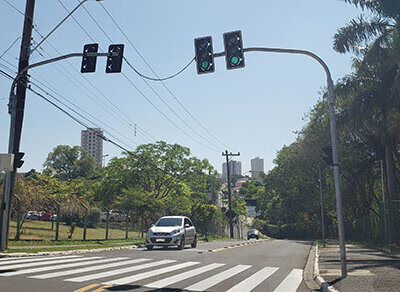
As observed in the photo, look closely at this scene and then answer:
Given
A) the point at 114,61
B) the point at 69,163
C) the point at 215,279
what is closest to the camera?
the point at 215,279

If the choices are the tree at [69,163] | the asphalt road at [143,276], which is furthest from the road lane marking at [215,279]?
the tree at [69,163]

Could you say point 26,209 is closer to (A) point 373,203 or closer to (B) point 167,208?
(B) point 167,208

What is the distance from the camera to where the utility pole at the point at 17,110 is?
669 inches

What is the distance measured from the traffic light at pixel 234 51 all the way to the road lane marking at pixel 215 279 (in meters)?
5.72

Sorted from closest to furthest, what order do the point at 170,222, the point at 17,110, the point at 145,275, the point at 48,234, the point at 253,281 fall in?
the point at 253,281, the point at 145,275, the point at 17,110, the point at 170,222, the point at 48,234

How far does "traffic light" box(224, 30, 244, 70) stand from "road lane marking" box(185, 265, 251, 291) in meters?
5.72

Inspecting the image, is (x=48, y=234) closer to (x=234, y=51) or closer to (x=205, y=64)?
(x=205, y=64)

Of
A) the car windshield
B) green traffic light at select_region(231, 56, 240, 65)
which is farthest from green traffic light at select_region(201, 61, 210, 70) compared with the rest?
the car windshield

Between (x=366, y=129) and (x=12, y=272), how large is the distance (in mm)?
26067

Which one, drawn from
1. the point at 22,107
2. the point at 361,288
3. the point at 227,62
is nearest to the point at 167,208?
the point at 22,107

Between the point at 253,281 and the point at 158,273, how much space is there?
8.28 ft

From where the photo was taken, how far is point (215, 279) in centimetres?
1049

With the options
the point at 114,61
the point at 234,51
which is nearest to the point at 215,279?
the point at 234,51

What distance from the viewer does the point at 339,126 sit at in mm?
29078
